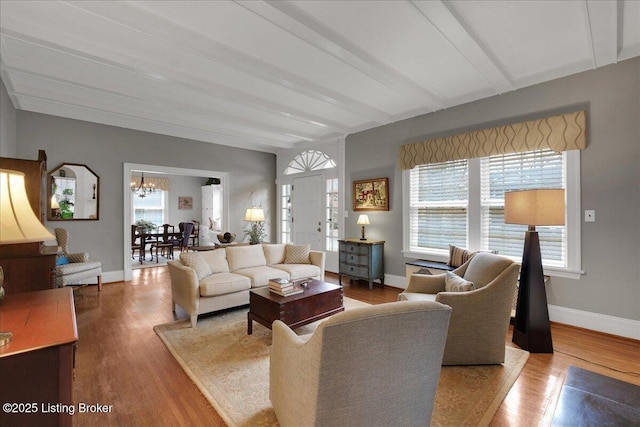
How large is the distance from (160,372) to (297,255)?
2375 mm

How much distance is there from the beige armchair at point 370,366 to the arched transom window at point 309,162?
4.73 m

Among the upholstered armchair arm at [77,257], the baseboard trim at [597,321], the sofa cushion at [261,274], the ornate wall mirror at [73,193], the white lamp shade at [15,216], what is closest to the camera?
the white lamp shade at [15,216]

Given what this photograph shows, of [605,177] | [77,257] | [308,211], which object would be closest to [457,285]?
[605,177]

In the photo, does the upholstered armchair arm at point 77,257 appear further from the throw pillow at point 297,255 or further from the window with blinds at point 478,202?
the window with blinds at point 478,202

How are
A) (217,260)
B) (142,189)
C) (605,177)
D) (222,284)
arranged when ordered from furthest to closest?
(142,189) < (217,260) < (222,284) < (605,177)

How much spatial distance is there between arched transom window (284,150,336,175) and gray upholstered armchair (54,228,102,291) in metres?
4.05

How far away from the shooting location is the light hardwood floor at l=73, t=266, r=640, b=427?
1.79 metres

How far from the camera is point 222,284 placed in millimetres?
3271

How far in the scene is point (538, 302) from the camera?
2.57m

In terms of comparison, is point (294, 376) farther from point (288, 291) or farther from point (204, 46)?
point (204, 46)

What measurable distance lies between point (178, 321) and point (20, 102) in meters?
3.81

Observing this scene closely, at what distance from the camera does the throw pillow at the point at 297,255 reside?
436 centimetres

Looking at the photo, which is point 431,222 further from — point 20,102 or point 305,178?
point 20,102

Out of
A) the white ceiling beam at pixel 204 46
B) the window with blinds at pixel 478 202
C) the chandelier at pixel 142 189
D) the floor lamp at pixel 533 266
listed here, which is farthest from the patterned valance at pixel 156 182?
the floor lamp at pixel 533 266
